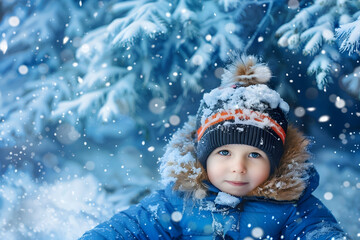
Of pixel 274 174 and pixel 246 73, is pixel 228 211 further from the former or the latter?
pixel 246 73

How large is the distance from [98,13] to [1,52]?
2.06ft

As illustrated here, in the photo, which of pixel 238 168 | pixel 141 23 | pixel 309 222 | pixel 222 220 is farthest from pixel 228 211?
pixel 141 23

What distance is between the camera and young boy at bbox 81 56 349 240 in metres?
1.64

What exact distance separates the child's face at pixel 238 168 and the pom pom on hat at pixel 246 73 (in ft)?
1.07

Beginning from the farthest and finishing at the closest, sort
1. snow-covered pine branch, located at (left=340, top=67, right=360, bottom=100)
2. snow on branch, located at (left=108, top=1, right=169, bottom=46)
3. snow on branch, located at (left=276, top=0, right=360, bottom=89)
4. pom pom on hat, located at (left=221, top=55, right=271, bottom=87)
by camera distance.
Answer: snow on branch, located at (left=108, top=1, right=169, bottom=46) → snow-covered pine branch, located at (left=340, top=67, right=360, bottom=100) → snow on branch, located at (left=276, top=0, right=360, bottom=89) → pom pom on hat, located at (left=221, top=55, right=271, bottom=87)

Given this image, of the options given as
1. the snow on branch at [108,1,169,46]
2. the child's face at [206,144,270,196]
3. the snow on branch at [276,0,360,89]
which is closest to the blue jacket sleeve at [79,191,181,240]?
the child's face at [206,144,270,196]

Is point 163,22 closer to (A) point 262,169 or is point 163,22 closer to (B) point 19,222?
(A) point 262,169

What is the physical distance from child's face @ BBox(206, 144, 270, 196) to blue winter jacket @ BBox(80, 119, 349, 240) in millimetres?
39

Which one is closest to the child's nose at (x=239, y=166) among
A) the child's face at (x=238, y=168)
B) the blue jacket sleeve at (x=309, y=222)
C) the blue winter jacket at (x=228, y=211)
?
the child's face at (x=238, y=168)

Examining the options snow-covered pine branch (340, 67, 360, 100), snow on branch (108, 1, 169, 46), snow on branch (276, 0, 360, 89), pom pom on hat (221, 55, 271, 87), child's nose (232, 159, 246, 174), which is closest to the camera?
child's nose (232, 159, 246, 174)

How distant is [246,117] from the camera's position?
166 cm

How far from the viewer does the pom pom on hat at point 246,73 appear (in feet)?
5.90

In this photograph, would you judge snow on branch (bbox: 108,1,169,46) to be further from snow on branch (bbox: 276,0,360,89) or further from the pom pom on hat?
snow on branch (bbox: 276,0,360,89)

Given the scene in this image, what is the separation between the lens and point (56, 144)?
2.39 meters
